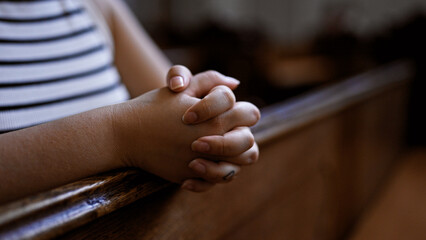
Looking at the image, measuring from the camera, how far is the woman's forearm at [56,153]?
41 cm

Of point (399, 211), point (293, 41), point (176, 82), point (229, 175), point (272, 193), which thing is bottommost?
point (293, 41)

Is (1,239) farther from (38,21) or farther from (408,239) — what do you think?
(408,239)

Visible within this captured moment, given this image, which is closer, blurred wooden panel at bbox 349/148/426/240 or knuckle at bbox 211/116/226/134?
knuckle at bbox 211/116/226/134

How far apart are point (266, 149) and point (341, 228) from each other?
77 cm

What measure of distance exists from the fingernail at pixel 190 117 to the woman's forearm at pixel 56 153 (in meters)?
0.09

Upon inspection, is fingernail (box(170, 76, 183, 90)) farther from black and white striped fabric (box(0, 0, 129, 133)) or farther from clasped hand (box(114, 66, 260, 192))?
black and white striped fabric (box(0, 0, 129, 133))

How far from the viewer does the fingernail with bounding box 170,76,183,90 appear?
49cm

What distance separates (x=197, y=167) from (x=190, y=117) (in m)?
0.06

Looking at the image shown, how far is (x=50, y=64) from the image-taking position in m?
0.78

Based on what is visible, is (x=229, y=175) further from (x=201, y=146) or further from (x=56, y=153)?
(x=56, y=153)

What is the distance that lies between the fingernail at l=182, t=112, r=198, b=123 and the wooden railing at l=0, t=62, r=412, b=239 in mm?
91

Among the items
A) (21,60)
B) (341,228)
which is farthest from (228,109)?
(341,228)

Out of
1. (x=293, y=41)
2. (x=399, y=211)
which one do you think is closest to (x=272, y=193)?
(x=399, y=211)

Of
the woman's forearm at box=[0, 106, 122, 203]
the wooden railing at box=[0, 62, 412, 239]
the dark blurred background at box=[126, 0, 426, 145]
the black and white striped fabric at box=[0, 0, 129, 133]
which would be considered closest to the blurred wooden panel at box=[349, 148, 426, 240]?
the wooden railing at box=[0, 62, 412, 239]
